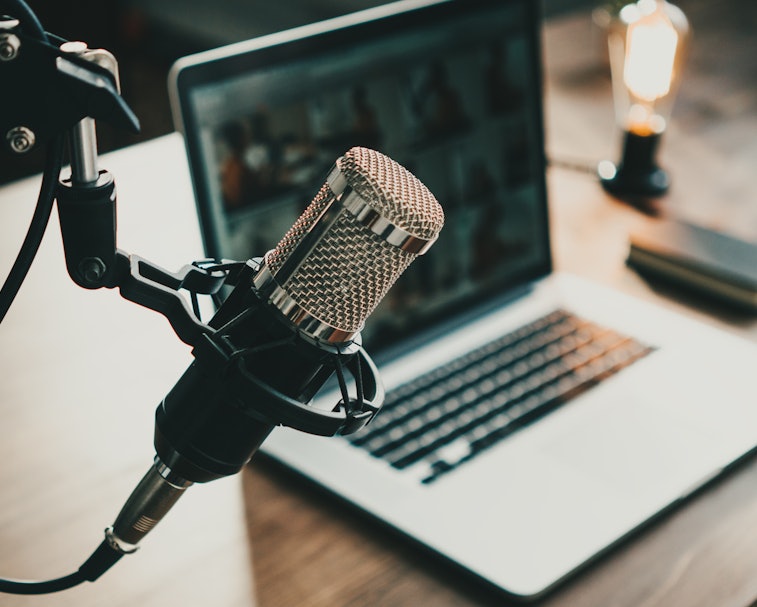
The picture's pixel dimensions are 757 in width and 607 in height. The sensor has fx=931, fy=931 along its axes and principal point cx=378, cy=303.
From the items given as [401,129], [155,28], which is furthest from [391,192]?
[155,28]

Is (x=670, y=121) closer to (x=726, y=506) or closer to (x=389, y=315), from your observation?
(x=389, y=315)

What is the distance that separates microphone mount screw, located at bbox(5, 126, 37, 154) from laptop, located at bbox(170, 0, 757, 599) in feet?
1.30

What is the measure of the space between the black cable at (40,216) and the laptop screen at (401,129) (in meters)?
0.37

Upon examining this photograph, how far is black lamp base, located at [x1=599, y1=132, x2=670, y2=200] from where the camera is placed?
125cm

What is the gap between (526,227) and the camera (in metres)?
1.02

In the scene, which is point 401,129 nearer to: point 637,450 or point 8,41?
point 637,450

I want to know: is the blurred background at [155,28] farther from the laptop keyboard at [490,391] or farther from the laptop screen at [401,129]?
the laptop keyboard at [490,391]

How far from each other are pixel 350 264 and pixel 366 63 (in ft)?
1.68

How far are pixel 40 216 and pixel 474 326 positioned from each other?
61 cm

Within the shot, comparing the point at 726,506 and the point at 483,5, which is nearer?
the point at 726,506

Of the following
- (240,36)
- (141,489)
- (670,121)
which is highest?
(141,489)

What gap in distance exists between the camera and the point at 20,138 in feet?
1.19

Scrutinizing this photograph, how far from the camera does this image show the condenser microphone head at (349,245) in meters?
0.38

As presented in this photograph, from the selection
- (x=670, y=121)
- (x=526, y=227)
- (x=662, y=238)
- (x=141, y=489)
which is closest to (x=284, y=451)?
(x=141, y=489)
